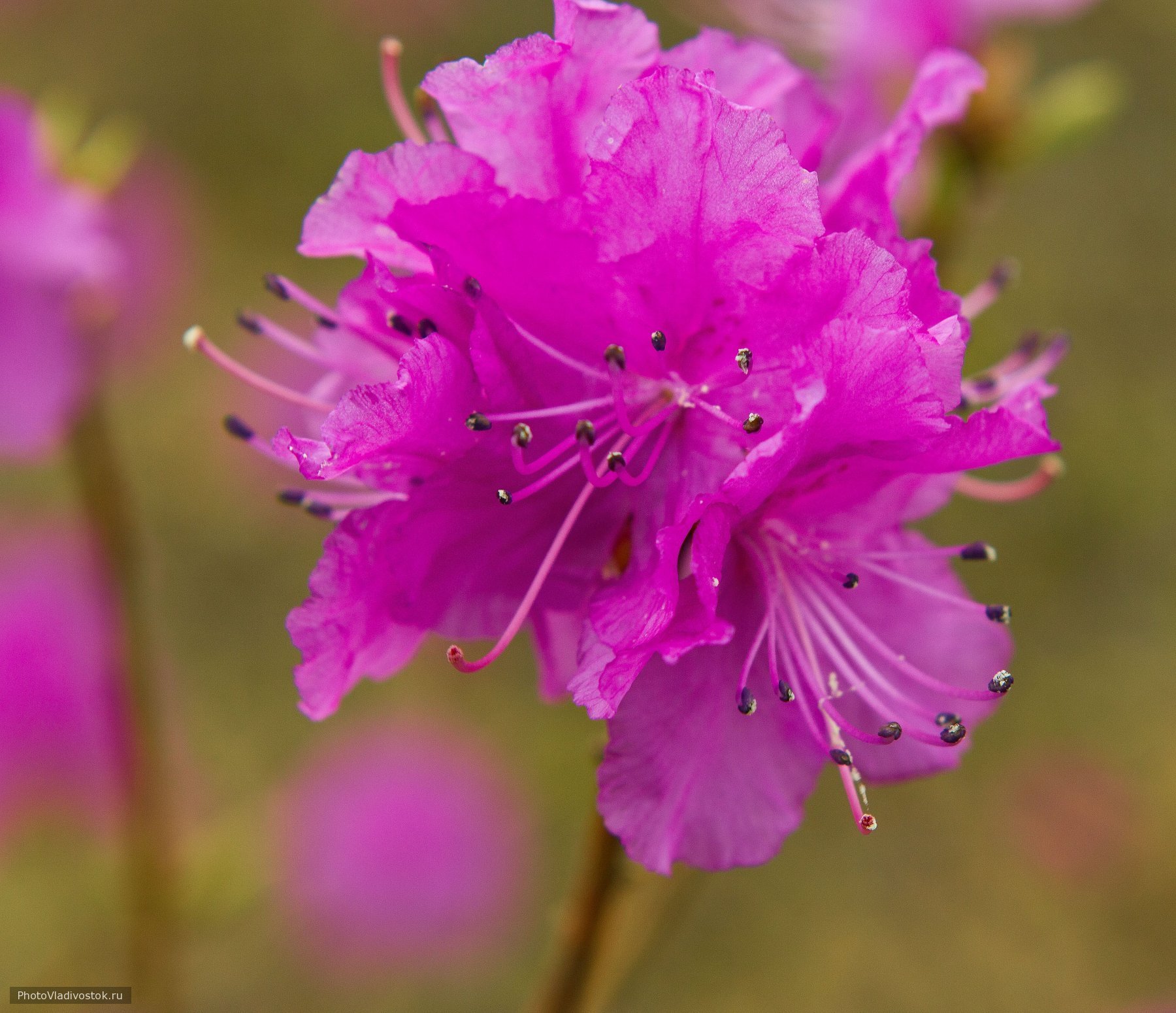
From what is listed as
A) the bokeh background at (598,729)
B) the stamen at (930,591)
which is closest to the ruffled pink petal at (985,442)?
the stamen at (930,591)

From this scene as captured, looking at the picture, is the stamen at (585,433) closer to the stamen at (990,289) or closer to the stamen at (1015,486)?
the stamen at (1015,486)

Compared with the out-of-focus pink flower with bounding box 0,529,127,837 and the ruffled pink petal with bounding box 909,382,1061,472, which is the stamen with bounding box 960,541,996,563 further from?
the out-of-focus pink flower with bounding box 0,529,127,837

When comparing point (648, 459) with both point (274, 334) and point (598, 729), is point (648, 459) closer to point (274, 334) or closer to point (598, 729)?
point (274, 334)

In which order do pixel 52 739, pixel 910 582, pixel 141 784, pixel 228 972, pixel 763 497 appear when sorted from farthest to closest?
pixel 228 972 → pixel 52 739 → pixel 141 784 → pixel 910 582 → pixel 763 497

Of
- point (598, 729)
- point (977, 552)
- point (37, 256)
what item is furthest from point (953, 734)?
point (598, 729)

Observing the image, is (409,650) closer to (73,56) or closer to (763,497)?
(763,497)

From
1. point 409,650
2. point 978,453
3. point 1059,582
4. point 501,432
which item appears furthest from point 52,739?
point 1059,582

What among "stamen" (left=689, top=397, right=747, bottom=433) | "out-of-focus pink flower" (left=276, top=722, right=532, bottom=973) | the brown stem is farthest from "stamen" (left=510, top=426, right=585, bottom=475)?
"out-of-focus pink flower" (left=276, top=722, right=532, bottom=973)
